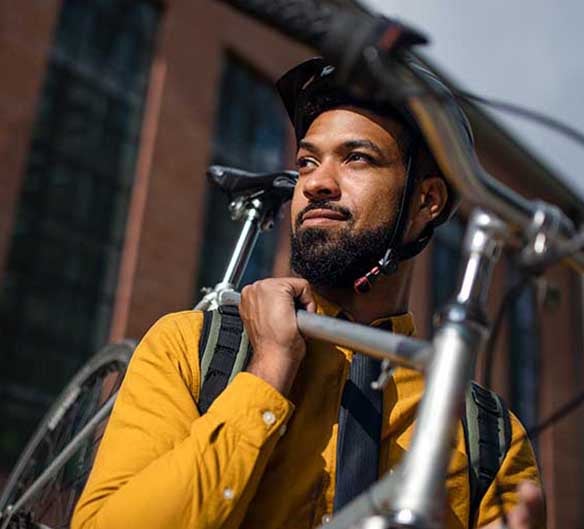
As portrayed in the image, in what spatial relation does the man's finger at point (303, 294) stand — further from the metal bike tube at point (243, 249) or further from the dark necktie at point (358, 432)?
the metal bike tube at point (243, 249)

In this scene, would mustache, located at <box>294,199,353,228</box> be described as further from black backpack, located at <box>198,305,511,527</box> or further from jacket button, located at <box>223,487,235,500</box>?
jacket button, located at <box>223,487,235,500</box>

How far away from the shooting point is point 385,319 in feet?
8.13

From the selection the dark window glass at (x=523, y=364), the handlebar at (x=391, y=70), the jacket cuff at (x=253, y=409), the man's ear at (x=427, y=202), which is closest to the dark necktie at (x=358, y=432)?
the jacket cuff at (x=253, y=409)

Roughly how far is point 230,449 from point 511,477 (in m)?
0.83

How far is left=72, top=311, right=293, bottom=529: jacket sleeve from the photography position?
162 centimetres

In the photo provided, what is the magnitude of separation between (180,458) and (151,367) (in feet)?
1.28

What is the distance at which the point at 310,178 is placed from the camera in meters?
2.38

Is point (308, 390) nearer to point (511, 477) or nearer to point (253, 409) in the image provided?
point (253, 409)

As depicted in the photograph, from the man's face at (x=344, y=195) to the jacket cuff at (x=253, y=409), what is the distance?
66cm

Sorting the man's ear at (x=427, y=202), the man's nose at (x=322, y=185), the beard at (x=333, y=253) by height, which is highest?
the man's ear at (x=427, y=202)

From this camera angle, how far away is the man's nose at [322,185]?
234 cm

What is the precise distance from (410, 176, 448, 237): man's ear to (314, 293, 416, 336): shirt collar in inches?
11.8

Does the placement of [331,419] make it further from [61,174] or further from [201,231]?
[201,231]

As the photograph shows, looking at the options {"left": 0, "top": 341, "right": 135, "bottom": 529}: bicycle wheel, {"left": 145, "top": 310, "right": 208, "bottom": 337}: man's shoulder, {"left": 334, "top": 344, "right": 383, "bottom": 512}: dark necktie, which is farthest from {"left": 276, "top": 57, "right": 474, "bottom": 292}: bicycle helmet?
{"left": 0, "top": 341, "right": 135, "bottom": 529}: bicycle wheel
